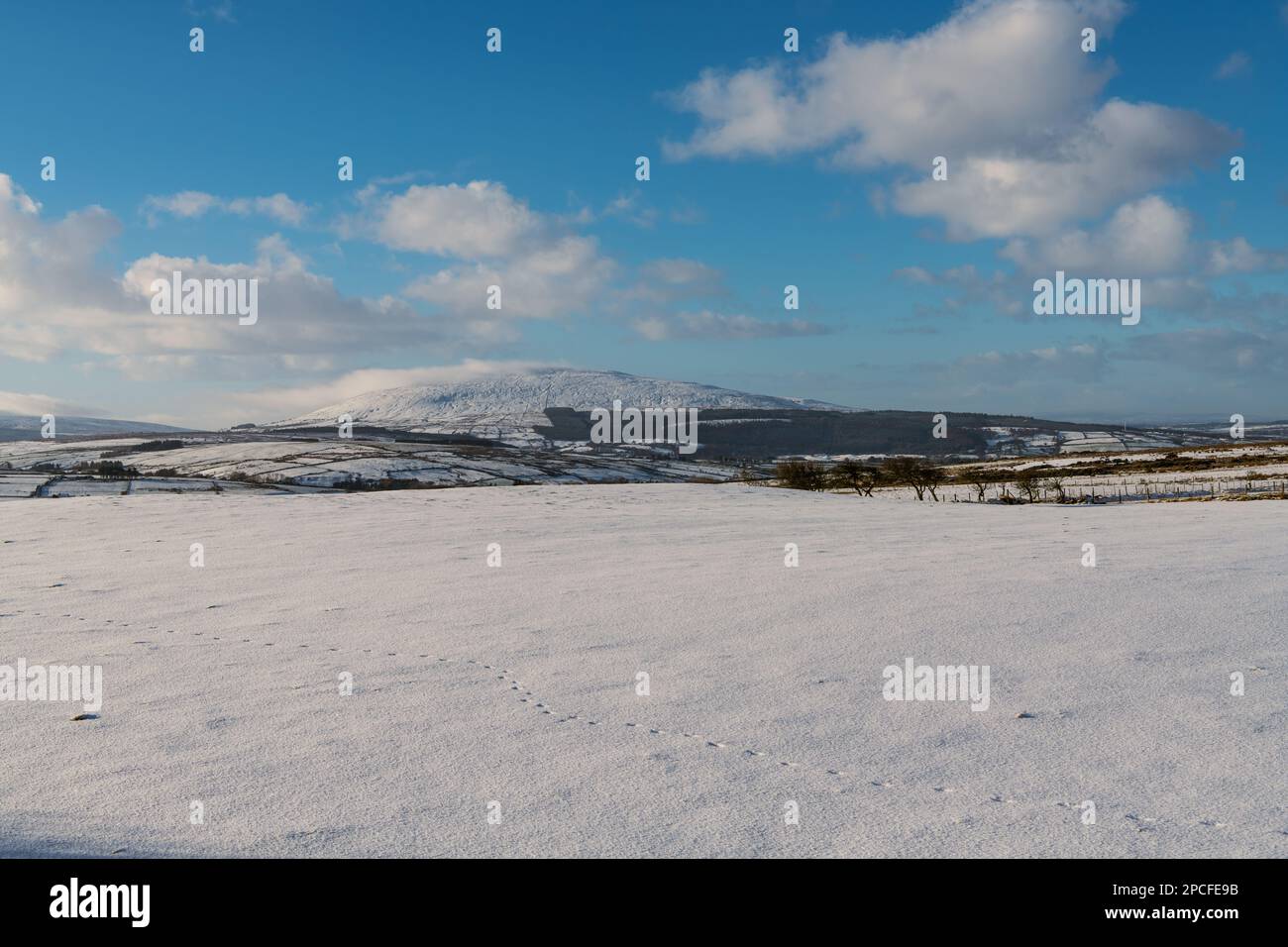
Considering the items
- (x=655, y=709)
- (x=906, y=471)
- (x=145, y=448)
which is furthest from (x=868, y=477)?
(x=145, y=448)

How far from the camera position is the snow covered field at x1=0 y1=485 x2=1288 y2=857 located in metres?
4.35

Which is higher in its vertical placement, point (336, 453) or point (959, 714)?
point (336, 453)

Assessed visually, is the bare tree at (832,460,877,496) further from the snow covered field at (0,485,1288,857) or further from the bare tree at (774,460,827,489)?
the snow covered field at (0,485,1288,857)

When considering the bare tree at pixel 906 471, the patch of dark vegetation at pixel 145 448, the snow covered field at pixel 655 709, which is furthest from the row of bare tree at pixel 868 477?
the patch of dark vegetation at pixel 145 448

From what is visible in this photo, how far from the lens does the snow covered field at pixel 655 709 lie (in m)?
4.35

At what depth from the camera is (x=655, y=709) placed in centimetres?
611

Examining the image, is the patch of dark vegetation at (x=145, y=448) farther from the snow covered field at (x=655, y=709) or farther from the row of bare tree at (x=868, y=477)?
Answer: the snow covered field at (x=655, y=709)

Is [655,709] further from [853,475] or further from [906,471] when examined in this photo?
[906,471]
